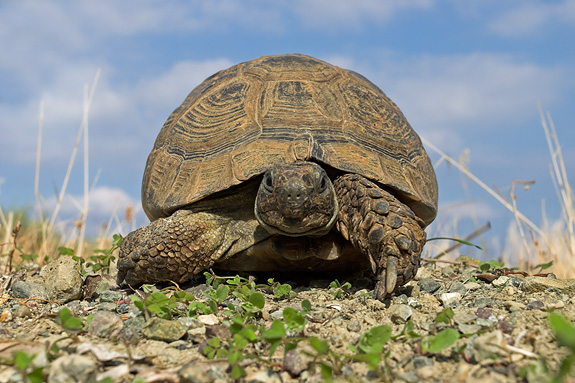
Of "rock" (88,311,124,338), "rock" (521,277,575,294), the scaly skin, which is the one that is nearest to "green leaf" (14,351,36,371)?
"rock" (88,311,124,338)

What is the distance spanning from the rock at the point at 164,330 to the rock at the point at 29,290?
1.59 metres

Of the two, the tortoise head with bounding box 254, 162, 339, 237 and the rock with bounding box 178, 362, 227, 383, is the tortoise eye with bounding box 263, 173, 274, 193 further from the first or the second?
the rock with bounding box 178, 362, 227, 383

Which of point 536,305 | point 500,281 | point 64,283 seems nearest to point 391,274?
point 536,305

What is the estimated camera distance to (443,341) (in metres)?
2.21

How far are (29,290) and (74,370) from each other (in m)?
2.06

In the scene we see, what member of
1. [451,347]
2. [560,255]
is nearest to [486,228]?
[560,255]

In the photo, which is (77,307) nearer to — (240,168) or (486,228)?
(240,168)

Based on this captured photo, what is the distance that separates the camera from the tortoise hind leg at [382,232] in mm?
3270

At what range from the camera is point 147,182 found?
5.11 meters

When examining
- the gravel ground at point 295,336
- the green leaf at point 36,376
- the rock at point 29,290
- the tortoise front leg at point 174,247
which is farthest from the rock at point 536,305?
the rock at point 29,290

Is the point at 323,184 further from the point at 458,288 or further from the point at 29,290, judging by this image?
the point at 29,290

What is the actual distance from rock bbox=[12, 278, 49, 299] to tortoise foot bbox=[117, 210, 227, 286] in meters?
0.60

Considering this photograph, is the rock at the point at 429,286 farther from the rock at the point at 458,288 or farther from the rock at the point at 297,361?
the rock at the point at 297,361

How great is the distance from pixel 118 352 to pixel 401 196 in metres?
2.77
